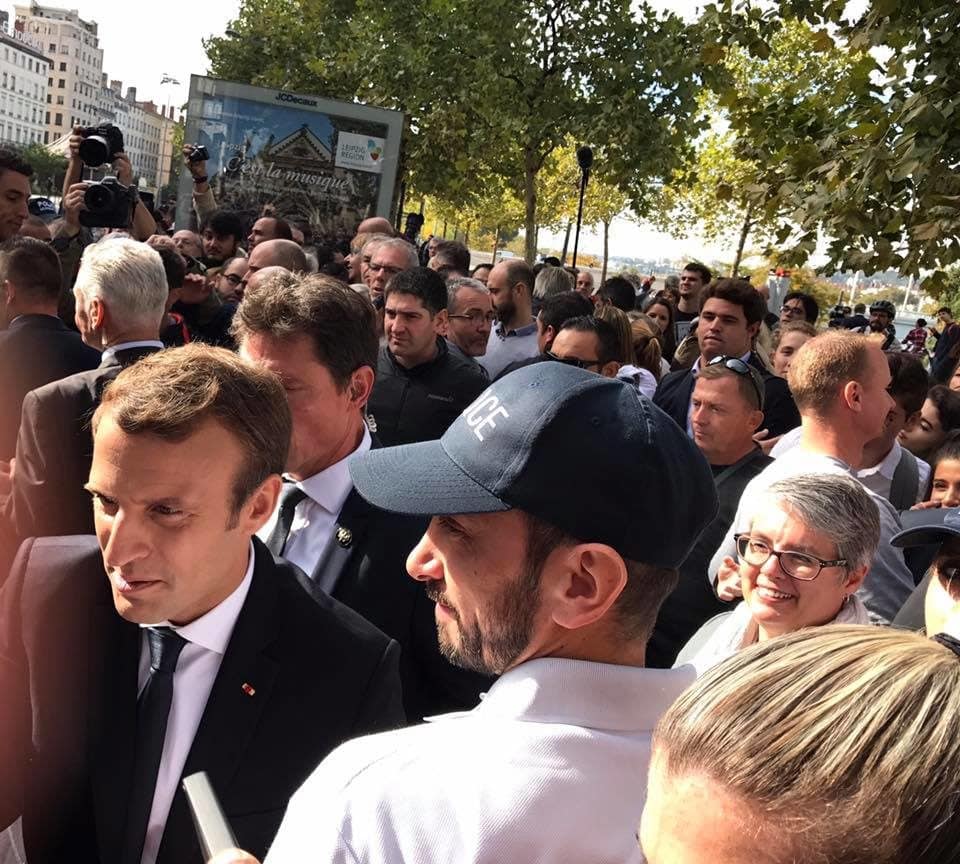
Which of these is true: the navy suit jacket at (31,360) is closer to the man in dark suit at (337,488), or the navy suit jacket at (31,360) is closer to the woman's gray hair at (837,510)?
the man in dark suit at (337,488)

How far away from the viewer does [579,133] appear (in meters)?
15.1

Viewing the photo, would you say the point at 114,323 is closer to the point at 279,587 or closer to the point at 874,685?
the point at 279,587

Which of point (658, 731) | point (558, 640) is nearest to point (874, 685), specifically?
point (658, 731)

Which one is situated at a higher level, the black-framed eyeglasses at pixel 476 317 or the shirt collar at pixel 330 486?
the black-framed eyeglasses at pixel 476 317

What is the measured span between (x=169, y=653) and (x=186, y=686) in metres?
0.07

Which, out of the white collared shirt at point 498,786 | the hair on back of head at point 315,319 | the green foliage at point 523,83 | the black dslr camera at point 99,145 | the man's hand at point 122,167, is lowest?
the white collared shirt at point 498,786

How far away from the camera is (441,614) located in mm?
1667

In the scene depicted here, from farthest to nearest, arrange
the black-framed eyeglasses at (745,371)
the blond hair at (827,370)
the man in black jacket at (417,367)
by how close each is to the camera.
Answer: the man in black jacket at (417,367)
the black-framed eyeglasses at (745,371)
the blond hair at (827,370)

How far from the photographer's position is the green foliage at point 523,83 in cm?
1514

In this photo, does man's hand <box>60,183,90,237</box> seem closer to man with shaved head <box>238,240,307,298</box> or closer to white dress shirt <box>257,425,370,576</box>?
man with shaved head <box>238,240,307,298</box>

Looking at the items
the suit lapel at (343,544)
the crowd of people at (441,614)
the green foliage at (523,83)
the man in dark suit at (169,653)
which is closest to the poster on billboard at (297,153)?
the green foliage at (523,83)

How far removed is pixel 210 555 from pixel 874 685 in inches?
59.9

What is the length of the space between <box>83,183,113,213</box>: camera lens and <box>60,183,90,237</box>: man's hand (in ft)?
0.27

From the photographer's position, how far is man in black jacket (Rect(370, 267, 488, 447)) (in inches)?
222
